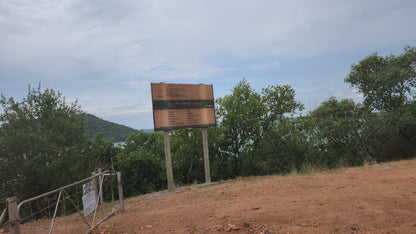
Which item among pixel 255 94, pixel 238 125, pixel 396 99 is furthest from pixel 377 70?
pixel 238 125

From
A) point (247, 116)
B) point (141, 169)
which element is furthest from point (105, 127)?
point (247, 116)

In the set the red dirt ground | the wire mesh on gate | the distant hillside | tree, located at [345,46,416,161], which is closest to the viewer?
the red dirt ground

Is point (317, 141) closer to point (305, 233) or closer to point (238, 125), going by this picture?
point (238, 125)

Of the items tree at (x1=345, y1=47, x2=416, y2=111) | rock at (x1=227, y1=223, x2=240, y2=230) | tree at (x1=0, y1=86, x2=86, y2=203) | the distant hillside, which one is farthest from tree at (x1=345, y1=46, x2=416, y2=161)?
the distant hillside

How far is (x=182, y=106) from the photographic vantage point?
10.0 metres

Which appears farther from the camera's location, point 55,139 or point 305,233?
point 55,139

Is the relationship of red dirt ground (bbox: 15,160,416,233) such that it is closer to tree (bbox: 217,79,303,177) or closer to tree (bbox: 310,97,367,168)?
tree (bbox: 217,79,303,177)

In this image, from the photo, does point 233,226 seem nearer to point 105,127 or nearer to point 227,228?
point 227,228

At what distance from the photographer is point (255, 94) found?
13672 millimetres

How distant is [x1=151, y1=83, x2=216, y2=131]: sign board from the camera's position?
9430 millimetres

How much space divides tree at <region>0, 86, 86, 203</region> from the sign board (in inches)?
283

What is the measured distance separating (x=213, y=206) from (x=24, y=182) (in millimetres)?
11023

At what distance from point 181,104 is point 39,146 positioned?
7964 mm

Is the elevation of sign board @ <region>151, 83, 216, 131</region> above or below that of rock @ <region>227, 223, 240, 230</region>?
above
